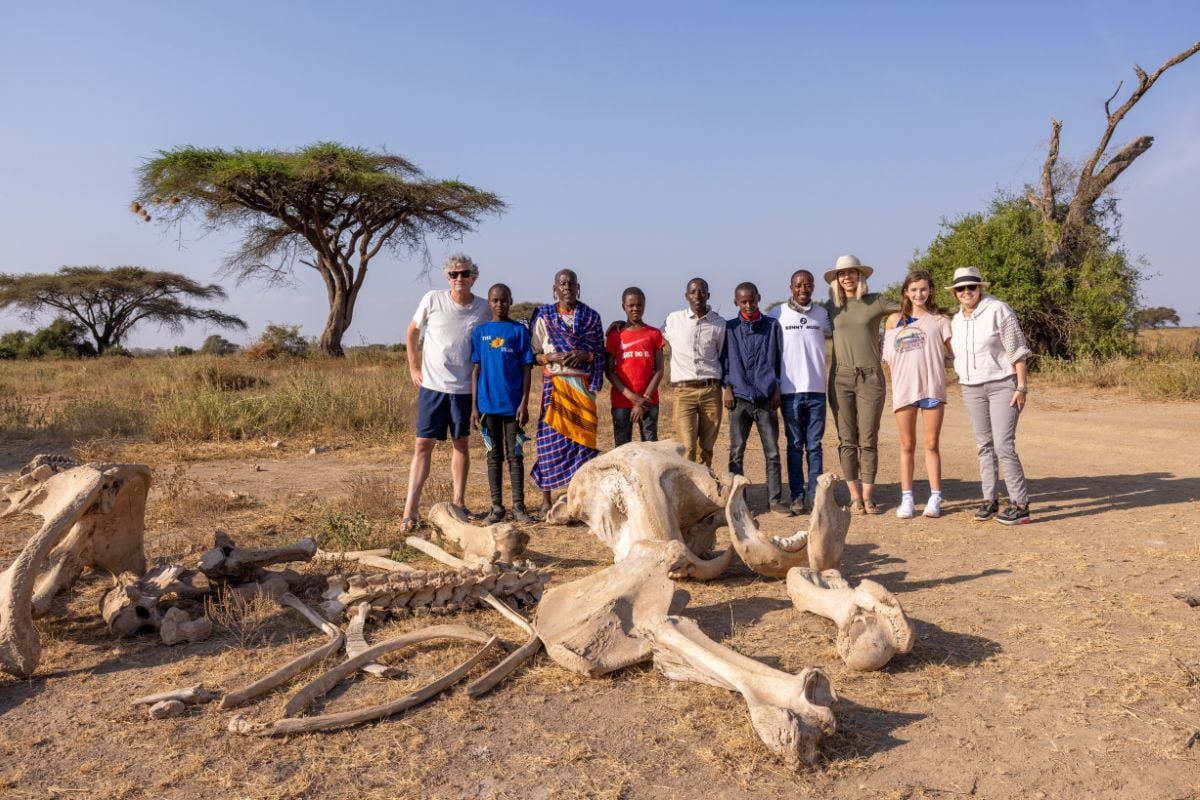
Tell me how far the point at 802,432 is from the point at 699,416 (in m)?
0.79

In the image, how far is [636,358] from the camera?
267 inches

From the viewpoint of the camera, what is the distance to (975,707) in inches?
129

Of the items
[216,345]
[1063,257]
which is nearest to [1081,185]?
[1063,257]

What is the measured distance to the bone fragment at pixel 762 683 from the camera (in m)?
2.77

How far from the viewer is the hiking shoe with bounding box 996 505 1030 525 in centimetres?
629

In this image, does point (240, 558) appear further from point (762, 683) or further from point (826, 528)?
point (826, 528)

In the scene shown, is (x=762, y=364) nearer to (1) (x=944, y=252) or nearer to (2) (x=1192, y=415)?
(2) (x=1192, y=415)

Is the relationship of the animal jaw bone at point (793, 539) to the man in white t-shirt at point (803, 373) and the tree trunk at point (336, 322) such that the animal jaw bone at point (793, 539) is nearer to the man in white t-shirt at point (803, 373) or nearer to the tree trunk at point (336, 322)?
the man in white t-shirt at point (803, 373)

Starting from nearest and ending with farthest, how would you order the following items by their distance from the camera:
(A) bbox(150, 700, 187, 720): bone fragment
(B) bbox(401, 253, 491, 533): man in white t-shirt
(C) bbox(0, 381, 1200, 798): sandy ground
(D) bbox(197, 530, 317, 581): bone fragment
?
(C) bbox(0, 381, 1200, 798): sandy ground → (A) bbox(150, 700, 187, 720): bone fragment → (D) bbox(197, 530, 317, 581): bone fragment → (B) bbox(401, 253, 491, 533): man in white t-shirt

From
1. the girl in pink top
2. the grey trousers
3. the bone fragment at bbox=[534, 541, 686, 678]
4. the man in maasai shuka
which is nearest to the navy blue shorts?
the man in maasai shuka

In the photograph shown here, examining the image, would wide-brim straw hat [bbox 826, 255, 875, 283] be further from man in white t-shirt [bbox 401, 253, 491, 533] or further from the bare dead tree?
the bare dead tree

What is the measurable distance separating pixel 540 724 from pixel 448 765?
410 millimetres

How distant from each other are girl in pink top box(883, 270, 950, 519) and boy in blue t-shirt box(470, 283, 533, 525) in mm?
2664

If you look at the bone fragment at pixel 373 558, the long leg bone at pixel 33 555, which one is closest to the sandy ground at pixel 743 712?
the long leg bone at pixel 33 555
